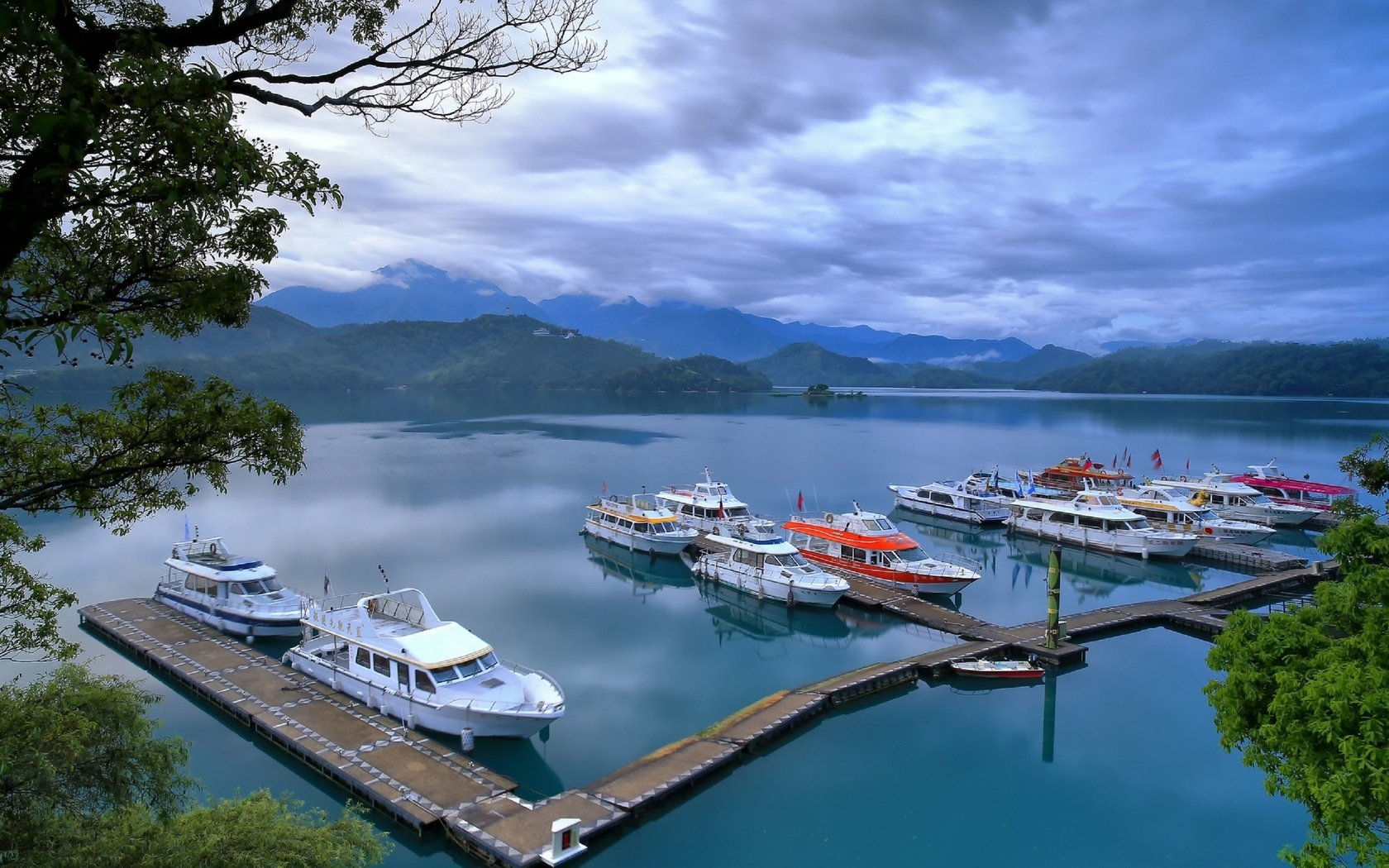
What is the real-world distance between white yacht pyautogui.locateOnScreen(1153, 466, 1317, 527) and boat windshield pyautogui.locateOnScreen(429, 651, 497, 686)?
52.1 m

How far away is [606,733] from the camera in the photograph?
2217 centimetres

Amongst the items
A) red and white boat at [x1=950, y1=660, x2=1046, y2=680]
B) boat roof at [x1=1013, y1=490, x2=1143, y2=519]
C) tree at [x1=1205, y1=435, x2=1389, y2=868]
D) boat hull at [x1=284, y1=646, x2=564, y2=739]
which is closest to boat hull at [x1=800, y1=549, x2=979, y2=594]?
red and white boat at [x1=950, y1=660, x2=1046, y2=680]

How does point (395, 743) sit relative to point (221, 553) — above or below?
below

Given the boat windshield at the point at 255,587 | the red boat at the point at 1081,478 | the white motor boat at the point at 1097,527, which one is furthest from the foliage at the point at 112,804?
the red boat at the point at 1081,478

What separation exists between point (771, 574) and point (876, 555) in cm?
617

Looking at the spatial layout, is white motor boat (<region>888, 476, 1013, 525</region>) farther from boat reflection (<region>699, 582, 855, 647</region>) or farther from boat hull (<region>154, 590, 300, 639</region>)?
boat hull (<region>154, 590, 300, 639</region>)

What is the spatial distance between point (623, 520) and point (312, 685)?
23.6 meters

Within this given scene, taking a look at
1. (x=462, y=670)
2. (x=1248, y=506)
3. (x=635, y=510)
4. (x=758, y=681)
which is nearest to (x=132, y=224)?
(x=462, y=670)

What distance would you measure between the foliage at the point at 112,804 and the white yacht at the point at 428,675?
8.94 m

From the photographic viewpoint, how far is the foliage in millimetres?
8156

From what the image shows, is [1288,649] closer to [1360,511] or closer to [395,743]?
[1360,511]

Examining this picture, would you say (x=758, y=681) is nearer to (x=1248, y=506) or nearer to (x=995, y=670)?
(x=995, y=670)

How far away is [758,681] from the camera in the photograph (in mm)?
26906

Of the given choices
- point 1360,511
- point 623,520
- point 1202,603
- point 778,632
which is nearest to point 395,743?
point 778,632
